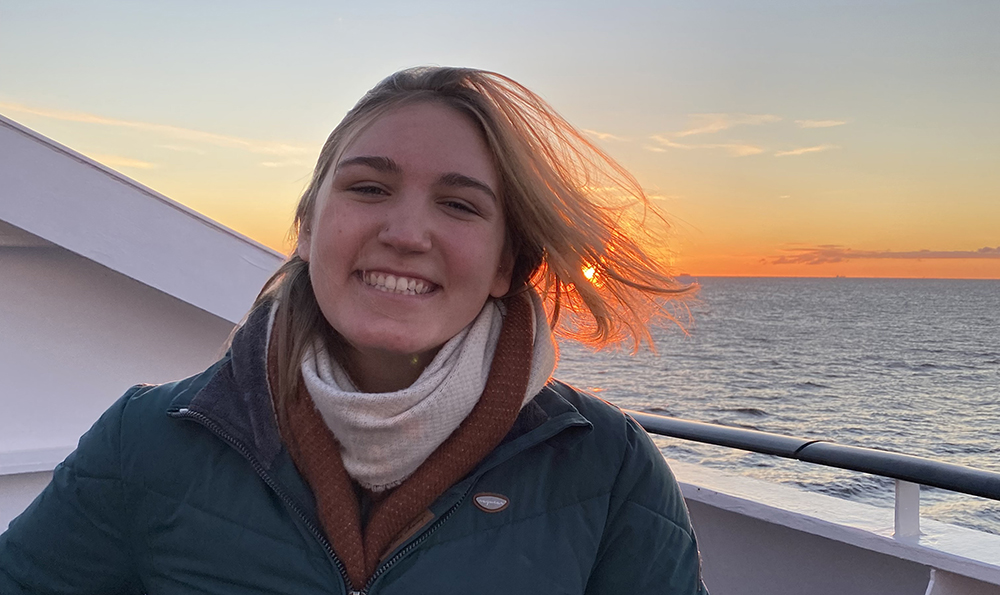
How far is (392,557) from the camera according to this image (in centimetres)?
128

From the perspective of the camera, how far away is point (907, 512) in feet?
7.32

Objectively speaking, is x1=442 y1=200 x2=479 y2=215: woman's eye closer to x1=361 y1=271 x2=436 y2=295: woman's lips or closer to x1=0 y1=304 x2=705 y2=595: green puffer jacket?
x1=361 y1=271 x2=436 y2=295: woman's lips

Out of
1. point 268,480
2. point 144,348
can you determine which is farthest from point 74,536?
point 144,348

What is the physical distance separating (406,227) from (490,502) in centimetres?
48

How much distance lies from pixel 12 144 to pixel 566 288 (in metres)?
1.82

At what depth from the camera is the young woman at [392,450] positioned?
1.30 metres

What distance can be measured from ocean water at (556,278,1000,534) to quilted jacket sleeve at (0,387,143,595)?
1.34 m

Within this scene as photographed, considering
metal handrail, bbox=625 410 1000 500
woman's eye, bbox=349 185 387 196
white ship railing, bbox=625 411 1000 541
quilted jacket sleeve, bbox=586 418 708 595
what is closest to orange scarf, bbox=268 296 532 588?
quilted jacket sleeve, bbox=586 418 708 595

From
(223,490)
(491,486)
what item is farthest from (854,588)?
(223,490)

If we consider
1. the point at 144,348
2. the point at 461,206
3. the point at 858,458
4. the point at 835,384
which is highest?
the point at 461,206

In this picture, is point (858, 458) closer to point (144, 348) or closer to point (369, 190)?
point (369, 190)

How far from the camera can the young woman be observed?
1.30 metres

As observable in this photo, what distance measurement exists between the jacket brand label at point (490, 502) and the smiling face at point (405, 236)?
11.0 inches

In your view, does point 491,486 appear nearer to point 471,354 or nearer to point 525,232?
point 471,354
